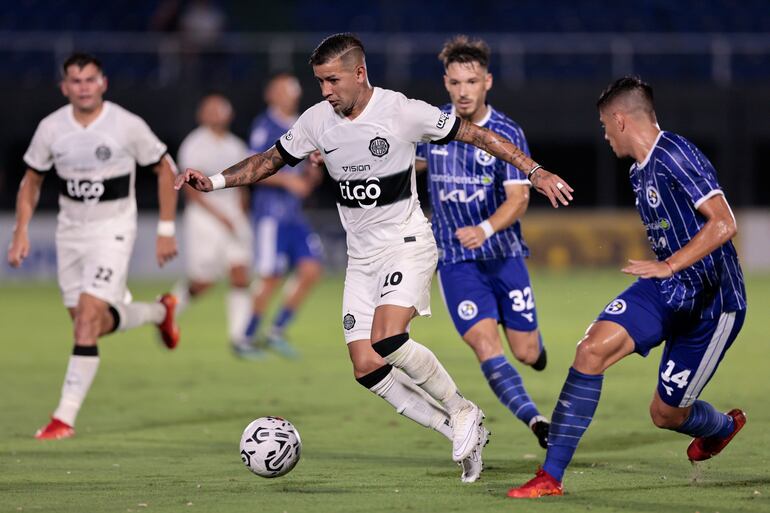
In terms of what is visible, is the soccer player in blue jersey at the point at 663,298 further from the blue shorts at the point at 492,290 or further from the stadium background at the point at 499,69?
the stadium background at the point at 499,69

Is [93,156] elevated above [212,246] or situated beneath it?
elevated above

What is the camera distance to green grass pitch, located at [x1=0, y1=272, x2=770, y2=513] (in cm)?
609

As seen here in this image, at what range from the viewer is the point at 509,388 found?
760cm

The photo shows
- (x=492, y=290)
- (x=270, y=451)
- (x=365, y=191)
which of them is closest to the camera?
(x=270, y=451)

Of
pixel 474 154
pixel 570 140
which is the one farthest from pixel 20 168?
pixel 474 154

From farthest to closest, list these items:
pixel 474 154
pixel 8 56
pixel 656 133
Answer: pixel 8 56, pixel 474 154, pixel 656 133

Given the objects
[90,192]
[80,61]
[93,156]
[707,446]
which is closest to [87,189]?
[90,192]

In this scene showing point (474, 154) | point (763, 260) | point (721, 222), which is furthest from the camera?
point (763, 260)

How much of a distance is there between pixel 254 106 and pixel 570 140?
6.49 meters

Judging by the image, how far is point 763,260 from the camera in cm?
2516

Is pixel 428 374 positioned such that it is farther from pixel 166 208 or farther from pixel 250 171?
pixel 166 208

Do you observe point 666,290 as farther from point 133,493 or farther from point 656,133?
point 133,493

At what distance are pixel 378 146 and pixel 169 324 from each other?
3895 millimetres

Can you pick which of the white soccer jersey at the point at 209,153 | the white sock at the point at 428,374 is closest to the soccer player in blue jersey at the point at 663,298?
the white sock at the point at 428,374
